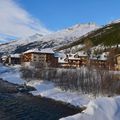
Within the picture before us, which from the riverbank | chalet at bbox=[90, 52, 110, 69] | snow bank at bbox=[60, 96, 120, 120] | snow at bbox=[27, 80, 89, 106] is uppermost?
chalet at bbox=[90, 52, 110, 69]

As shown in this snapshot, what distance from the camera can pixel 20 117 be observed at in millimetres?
38188

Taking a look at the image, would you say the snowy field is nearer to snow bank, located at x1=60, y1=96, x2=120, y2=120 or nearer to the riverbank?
snow bank, located at x1=60, y1=96, x2=120, y2=120

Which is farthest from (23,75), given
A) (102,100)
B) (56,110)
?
(102,100)

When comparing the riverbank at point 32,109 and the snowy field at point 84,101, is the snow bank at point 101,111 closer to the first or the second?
the snowy field at point 84,101

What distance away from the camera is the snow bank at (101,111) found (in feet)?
61.9

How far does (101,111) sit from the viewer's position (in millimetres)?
19578

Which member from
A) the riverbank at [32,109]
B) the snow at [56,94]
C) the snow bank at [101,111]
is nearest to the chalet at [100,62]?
the snow at [56,94]

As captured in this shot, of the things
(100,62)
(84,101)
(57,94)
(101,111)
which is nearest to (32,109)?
(84,101)

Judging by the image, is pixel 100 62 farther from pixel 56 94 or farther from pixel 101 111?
pixel 101 111

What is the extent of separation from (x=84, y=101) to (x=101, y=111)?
98.3 ft

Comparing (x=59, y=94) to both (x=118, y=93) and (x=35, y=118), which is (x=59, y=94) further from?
(x=35, y=118)

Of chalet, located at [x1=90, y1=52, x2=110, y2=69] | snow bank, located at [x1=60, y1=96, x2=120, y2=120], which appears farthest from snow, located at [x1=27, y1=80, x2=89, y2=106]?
snow bank, located at [x1=60, y1=96, x2=120, y2=120]

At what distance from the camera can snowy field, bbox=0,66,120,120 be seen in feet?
62.8

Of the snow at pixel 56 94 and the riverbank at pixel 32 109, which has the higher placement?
the snow at pixel 56 94
